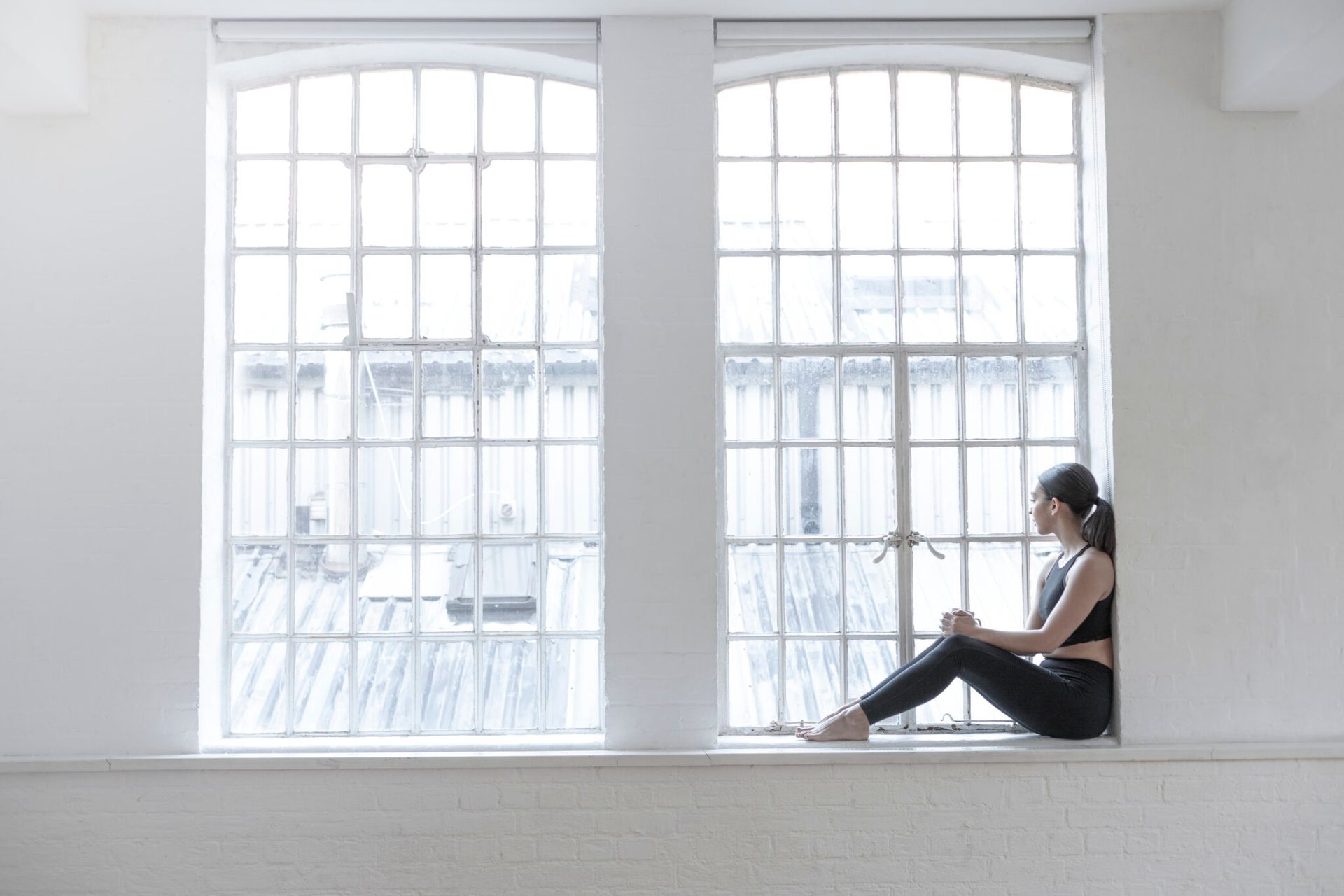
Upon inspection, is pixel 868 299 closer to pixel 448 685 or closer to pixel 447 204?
pixel 447 204

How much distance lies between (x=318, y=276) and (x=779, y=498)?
6.57ft

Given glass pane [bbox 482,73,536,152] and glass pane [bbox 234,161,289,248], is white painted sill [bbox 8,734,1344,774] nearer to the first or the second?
glass pane [bbox 234,161,289,248]

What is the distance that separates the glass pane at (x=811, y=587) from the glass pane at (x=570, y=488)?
78 centimetres

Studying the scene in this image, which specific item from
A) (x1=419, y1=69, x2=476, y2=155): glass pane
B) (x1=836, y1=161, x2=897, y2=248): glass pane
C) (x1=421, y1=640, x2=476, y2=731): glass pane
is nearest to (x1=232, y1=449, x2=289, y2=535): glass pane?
(x1=421, y1=640, x2=476, y2=731): glass pane

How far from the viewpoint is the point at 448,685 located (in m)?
3.89

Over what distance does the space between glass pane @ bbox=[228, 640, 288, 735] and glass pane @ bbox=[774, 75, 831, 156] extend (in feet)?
9.18

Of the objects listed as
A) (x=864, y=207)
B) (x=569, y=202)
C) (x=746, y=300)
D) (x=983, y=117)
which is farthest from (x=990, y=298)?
(x=569, y=202)

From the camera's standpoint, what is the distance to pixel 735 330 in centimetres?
397

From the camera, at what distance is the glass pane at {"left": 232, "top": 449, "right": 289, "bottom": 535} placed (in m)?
3.92

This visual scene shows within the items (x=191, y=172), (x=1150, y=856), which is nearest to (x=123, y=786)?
(x=191, y=172)

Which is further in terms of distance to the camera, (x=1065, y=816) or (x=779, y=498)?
(x=779, y=498)

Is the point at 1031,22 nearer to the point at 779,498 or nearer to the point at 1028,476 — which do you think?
the point at 1028,476

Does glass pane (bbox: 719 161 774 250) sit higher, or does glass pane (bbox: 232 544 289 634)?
glass pane (bbox: 719 161 774 250)

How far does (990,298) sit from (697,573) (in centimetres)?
161
